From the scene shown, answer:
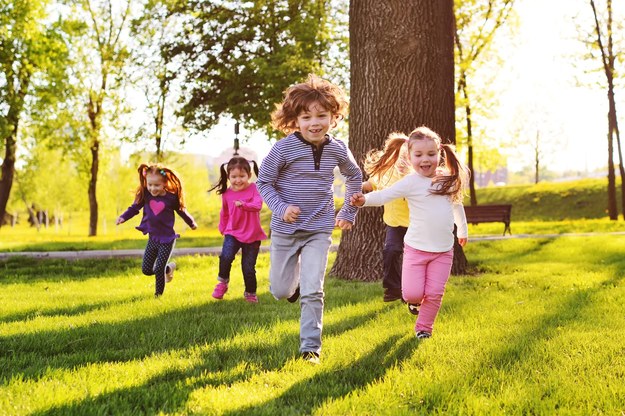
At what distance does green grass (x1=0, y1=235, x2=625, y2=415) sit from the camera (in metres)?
3.62

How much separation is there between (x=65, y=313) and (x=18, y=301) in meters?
1.33

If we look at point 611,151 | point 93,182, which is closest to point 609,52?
point 611,151

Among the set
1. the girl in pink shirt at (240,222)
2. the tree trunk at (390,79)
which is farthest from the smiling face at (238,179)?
the tree trunk at (390,79)

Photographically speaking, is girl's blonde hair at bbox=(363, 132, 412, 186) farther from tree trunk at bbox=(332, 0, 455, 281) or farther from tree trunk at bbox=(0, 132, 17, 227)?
tree trunk at bbox=(0, 132, 17, 227)

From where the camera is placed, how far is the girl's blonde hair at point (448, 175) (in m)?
5.34

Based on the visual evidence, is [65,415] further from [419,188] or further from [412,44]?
[412,44]

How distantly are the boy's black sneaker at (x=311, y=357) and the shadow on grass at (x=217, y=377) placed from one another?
10cm

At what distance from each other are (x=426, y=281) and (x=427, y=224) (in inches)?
19.7

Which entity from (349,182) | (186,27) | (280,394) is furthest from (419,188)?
(186,27)

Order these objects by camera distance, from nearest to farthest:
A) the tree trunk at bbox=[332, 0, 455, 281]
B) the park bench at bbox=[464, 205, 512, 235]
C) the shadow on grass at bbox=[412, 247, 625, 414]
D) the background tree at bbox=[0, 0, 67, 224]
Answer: the shadow on grass at bbox=[412, 247, 625, 414] < the tree trunk at bbox=[332, 0, 455, 281] < the park bench at bbox=[464, 205, 512, 235] < the background tree at bbox=[0, 0, 67, 224]

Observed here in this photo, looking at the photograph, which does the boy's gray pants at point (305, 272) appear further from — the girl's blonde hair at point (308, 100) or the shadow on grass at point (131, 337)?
the girl's blonde hair at point (308, 100)

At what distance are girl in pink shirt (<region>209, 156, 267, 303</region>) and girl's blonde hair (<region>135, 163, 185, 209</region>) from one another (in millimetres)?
540

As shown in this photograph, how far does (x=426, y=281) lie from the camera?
17.9 feet

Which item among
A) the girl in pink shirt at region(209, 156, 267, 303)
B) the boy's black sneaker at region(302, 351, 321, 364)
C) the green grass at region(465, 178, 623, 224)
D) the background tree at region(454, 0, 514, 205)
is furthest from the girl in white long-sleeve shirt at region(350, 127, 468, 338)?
the green grass at region(465, 178, 623, 224)
